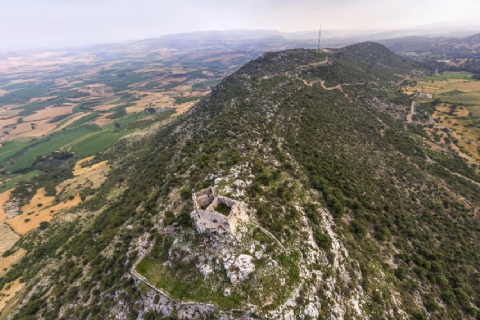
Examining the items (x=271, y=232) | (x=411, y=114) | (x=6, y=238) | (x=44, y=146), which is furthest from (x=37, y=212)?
(x=411, y=114)

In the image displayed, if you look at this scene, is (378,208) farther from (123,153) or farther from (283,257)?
(123,153)

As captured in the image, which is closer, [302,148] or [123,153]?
[302,148]

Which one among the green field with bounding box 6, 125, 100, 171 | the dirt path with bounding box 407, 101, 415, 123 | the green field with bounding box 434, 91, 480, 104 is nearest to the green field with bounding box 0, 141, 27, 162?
the green field with bounding box 6, 125, 100, 171

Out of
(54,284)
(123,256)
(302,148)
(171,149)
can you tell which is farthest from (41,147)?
(302,148)

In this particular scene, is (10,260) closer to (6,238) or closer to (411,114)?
(6,238)

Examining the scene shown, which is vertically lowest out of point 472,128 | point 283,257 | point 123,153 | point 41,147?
point 41,147
